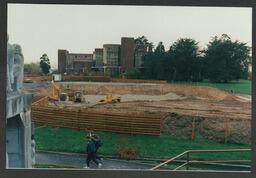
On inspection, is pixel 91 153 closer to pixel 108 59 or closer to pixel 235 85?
pixel 108 59

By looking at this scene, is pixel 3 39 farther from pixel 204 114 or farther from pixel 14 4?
pixel 204 114

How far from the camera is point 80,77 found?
682 centimetres

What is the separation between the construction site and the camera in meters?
6.70

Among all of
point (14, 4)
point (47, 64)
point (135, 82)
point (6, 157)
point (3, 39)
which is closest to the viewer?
point (6, 157)

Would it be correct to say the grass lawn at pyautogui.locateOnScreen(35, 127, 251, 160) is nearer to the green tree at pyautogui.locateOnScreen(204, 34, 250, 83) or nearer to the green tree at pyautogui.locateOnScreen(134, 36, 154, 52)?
the green tree at pyautogui.locateOnScreen(204, 34, 250, 83)

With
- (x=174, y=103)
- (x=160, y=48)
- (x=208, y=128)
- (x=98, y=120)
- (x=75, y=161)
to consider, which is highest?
(x=160, y=48)

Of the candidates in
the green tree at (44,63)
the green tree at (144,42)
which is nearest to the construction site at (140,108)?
the green tree at (44,63)

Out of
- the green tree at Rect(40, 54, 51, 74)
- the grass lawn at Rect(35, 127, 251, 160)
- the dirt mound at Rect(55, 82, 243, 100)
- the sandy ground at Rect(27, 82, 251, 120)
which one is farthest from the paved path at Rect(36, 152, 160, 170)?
the green tree at Rect(40, 54, 51, 74)

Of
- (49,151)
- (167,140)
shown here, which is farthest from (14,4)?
(167,140)

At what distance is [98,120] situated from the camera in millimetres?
6918

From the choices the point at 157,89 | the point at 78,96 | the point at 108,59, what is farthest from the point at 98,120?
the point at 157,89

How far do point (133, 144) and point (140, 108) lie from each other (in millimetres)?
1102

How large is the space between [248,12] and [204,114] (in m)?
3.03

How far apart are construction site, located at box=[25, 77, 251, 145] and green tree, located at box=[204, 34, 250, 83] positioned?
48cm
